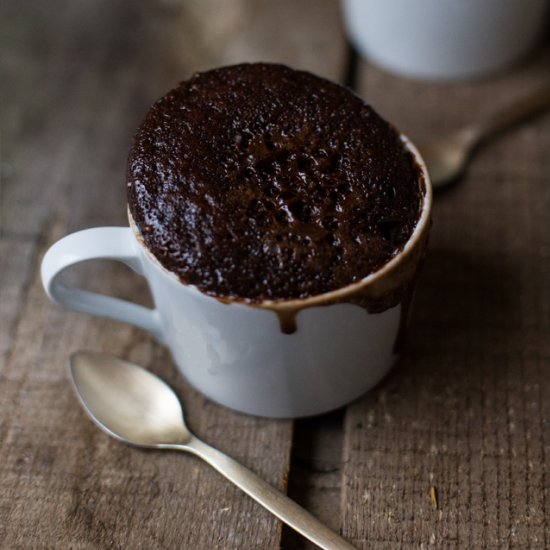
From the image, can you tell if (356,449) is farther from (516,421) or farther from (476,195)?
(476,195)

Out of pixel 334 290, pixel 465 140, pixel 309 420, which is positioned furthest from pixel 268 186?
pixel 465 140

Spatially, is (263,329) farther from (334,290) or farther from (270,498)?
(270,498)

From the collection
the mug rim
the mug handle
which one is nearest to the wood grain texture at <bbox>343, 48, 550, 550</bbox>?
the mug rim

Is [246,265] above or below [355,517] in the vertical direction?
above

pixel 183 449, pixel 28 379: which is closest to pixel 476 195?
pixel 183 449

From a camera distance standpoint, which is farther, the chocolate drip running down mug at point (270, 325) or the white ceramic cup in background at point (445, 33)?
the white ceramic cup in background at point (445, 33)

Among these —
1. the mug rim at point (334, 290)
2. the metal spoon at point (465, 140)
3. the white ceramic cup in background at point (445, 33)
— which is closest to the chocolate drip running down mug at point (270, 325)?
the mug rim at point (334, 290)

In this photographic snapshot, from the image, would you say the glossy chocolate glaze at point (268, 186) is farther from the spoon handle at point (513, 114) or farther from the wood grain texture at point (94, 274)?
the spoon handle at point (513, 114)
